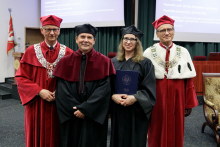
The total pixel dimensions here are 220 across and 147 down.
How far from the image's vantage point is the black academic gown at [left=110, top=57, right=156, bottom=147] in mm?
1873

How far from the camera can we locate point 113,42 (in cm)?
660

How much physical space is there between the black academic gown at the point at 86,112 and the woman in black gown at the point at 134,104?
19cm

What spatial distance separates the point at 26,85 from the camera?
195 cm

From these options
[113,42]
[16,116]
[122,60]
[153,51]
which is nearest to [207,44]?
[113,42]

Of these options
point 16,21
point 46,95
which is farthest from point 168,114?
point 16,21

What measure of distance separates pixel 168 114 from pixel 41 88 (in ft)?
4.98

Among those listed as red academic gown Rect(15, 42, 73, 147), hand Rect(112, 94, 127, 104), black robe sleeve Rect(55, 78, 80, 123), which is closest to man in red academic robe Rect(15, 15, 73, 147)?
red academic gown Rect(15, 42, 73, 147)

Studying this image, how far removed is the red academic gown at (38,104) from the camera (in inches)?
77.1

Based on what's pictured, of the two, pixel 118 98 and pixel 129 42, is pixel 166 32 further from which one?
pixel 118 98

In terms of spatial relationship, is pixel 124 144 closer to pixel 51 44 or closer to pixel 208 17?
pixel 51 44

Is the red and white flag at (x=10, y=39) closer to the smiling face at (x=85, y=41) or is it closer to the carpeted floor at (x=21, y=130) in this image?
the carpeted floor at (x=21, y=130)

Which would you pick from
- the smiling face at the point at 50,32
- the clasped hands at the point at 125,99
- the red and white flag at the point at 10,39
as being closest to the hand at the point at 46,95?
the smiling face at the point at 50,32

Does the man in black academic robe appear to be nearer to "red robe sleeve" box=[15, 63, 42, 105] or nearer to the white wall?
"red robe sleeve" box=[15, 63, 42, 105]

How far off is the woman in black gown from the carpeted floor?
1.40 meters
